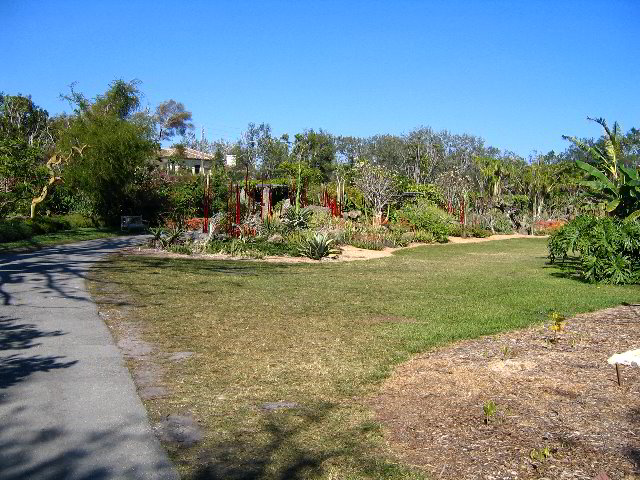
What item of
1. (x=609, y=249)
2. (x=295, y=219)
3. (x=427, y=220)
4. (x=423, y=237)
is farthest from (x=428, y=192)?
(x=609, y=249)

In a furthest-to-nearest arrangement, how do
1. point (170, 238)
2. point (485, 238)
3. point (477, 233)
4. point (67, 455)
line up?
point (477, 233) → point (485, 238) → point (170, 238) → point (67, 455)

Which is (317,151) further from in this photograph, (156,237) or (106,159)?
(156,237)

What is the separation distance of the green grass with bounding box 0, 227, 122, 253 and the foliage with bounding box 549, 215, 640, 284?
15110 millimetres

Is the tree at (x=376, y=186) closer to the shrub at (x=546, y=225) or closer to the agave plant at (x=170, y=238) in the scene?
the shrub at (x=546, y=225)

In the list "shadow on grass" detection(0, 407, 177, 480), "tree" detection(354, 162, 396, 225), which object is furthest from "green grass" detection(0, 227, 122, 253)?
"shadow on grass" detection(0, 407, 177, 480)

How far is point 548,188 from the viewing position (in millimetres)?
41219

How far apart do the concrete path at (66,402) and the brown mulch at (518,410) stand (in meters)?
1.93

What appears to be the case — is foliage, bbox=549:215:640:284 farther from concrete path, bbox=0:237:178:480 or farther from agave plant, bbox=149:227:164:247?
agave plant, bbox=149:227:164:247

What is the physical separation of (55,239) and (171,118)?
56.5 meters

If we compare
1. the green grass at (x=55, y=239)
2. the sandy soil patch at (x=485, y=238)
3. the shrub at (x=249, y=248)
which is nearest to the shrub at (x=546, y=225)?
the sandy soil patch at (x=485, y=238)

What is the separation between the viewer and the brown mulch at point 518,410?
164 inches

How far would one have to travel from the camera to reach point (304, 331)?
8.66 m

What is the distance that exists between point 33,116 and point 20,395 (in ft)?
185

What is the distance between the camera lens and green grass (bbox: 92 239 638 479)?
4.49m
